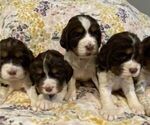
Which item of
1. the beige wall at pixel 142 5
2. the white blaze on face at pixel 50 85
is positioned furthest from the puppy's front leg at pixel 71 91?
the beige wall at pixel 142 5

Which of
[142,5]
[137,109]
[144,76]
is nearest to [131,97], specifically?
[137,109]

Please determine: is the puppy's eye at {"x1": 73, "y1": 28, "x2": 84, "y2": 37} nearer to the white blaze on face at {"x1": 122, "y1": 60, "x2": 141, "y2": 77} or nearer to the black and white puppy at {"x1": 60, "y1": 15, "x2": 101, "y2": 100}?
the black and white puppy at {"x1": 60, "y1": 15, "x2": 101, "y2": 100}

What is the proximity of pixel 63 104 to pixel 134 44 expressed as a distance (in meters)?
0.53

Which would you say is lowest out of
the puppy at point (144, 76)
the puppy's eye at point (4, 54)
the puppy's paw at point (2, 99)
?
the puppy's paw at point (2, 99)

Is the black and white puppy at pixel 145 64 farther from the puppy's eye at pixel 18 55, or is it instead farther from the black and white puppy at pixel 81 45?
the puppy's eye at pixel 18 55

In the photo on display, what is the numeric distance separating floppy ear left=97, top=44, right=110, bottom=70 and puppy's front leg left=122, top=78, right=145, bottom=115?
185mm

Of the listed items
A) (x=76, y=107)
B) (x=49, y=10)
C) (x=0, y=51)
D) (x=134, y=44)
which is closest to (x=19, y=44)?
(x=0, y=51)

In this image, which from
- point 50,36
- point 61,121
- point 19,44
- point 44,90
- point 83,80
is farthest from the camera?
point 50,36

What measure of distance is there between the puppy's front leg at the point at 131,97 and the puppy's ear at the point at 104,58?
18cm

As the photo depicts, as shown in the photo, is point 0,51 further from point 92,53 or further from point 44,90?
point 92,53

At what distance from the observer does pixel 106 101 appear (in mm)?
2545

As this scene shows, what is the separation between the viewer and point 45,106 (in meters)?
2.48

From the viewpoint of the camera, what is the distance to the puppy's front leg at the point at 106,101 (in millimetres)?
2402

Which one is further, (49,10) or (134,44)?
(49,10)
